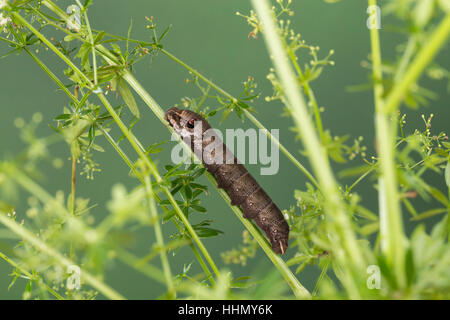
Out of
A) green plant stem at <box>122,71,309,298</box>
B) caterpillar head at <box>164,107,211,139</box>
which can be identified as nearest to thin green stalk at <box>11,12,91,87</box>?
green plant stem at <box>122,71,309,298</box>

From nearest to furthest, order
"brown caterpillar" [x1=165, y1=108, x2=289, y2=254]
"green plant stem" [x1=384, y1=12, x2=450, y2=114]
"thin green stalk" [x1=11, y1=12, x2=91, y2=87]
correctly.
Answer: "green plant stem" [x1=384, y1=12, x2=450, y2=114] → "thin green stalk" [x1=11, y1=12, x2=91, y2=87] → "brown caterpillar" [x1=165, y1=108, x2=289, y2=254]

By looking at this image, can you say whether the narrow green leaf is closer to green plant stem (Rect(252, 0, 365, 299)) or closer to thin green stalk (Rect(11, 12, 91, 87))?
thin green stalk (Rect(11, 12, 91, 87))

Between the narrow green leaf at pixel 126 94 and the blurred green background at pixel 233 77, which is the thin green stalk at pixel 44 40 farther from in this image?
the blurred green background at pixel 233 77

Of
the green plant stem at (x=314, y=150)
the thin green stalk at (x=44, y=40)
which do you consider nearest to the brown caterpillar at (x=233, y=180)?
the thin green stalk at (x=44, y=40)

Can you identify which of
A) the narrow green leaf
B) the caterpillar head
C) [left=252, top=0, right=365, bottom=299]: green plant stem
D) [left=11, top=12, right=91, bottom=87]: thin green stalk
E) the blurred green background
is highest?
the blurred green background

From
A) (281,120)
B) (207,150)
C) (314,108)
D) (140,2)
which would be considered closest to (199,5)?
(140,2)

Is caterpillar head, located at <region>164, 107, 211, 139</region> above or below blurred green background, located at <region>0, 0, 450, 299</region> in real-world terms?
below

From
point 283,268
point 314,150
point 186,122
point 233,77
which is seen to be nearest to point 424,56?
point 314,150

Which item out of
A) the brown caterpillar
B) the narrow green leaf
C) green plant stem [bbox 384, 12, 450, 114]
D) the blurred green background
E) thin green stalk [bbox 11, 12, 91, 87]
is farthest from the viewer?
the blurred green background
